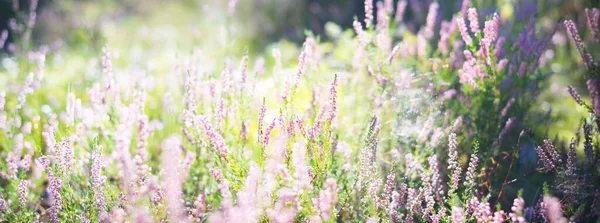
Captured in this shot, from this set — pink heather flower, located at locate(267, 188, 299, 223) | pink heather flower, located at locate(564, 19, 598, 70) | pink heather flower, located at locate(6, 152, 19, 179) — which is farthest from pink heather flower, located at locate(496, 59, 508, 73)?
pink heather flower, located at locate(6, 152, 19, 179)

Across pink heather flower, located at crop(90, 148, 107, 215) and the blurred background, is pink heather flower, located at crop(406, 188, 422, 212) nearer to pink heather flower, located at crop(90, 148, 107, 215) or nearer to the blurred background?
pink heather flower, located at crop(90, 148, 107, 215)

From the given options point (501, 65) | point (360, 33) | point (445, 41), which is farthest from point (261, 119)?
point (445, 41)

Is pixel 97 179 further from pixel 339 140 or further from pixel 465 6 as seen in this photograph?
pixel 465 6

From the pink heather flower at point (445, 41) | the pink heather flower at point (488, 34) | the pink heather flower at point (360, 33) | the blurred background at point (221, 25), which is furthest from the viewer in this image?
the blurred background at point (221, 25)

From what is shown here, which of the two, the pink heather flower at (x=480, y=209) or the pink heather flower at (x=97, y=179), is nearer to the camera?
the pink heather flower at (x=480, y=209)

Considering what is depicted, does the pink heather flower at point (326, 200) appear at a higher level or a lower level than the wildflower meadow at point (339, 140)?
lower

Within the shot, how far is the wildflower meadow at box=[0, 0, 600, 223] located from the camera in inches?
66.8

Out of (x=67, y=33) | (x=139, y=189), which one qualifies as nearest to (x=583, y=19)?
(x=139, y=189)

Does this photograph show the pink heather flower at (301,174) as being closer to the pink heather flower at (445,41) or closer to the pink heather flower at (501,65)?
the pink heather flower at (501,65)

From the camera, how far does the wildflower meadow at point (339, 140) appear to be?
1.70m

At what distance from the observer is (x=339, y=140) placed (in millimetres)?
2305

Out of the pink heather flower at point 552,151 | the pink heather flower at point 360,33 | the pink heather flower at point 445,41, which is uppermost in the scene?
the pink heather flower at point 445,41

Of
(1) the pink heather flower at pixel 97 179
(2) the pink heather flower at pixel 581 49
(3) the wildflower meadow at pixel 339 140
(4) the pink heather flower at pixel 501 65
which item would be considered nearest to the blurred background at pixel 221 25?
(3) the wildflower meadow at pixel 339 140

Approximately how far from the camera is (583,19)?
410cm
